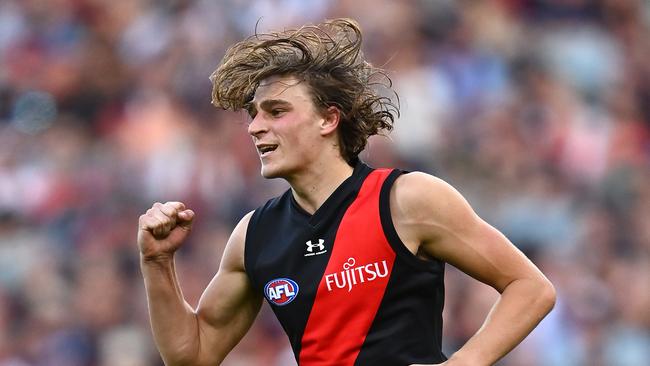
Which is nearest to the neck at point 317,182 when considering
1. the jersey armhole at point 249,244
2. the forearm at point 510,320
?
the jersey armhole at point 249,244

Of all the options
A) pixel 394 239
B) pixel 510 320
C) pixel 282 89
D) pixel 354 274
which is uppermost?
pixel 282 89

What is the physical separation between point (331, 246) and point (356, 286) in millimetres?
189

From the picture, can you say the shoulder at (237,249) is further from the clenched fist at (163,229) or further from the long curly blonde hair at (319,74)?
the long curly blonde hair at (319,74)

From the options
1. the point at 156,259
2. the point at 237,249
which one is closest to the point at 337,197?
the point at 237,249

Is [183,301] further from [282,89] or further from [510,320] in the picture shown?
[510,320]

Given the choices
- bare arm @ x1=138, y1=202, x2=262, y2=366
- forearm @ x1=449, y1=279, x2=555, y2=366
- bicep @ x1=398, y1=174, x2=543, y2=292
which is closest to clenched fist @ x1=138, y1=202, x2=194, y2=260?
bare arm @ x1=138, y1=202, x2=262, y2=366

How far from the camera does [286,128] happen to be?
16.8 feet

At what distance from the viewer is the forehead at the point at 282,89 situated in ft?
17.0

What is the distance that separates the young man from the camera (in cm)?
489

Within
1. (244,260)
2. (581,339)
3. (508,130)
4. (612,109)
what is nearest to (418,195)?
(244,260)

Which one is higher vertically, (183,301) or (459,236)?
(459,236)

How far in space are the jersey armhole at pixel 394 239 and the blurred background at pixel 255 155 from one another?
3927 mm

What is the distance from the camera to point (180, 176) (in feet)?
34.6

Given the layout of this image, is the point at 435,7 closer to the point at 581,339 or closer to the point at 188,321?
the point at 581,339
